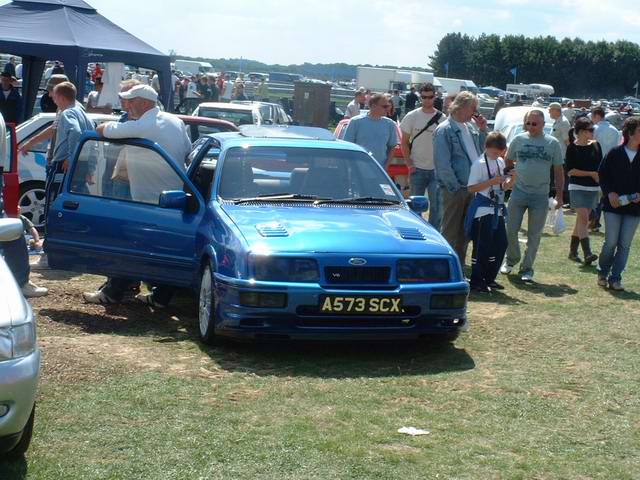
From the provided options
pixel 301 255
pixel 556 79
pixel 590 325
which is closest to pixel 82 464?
pixel 301 255

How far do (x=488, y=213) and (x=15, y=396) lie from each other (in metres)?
6.46

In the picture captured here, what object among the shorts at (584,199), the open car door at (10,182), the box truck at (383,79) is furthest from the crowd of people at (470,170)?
the box truck at (383,79)

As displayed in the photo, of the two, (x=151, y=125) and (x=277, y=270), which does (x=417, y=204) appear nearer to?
(x=277, y=270)

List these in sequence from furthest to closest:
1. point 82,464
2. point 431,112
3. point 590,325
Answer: point 431,112 → point 590,325 → point 82,464

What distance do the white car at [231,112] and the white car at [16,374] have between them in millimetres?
14799

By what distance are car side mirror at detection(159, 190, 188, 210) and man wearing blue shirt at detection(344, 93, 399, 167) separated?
3729 millimetres

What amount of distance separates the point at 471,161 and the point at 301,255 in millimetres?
3906

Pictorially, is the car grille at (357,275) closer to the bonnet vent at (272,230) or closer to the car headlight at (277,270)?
the car headlight at (277,270)

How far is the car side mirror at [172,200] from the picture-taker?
826 cm

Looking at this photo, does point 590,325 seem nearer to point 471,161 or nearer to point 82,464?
point 471,161

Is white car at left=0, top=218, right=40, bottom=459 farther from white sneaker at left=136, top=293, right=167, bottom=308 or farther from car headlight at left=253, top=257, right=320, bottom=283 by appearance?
white sneaker at left=136, top=293, right=167, bottom=308

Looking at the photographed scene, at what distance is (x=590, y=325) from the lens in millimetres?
9031

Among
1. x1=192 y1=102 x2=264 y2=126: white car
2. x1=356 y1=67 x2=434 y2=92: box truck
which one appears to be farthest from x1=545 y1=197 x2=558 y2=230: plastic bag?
x1=356 y1=67 x2=434 y2=92: box truck

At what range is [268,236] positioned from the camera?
7355mm
